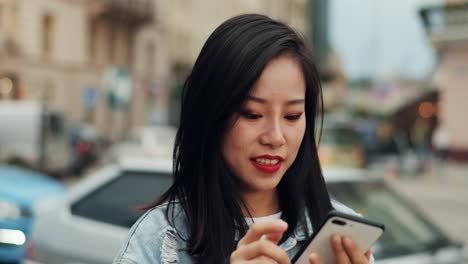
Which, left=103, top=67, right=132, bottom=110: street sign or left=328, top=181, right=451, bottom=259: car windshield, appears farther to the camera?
left=103, top=67, right=132, bottom=110: street sign

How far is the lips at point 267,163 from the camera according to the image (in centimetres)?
154

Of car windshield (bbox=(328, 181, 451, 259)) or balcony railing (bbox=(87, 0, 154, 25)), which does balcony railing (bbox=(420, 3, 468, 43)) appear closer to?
balcony railing (bbox=(87, 0, 154, 25))

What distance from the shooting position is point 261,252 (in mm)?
1288

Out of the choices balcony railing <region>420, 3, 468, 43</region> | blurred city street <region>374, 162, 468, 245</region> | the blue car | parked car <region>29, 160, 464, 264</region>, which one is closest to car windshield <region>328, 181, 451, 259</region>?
parked car <region>29, 160, 464, 264</region>

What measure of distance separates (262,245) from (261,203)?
37 centimetres

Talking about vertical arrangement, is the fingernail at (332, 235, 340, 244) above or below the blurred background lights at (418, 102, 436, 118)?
above

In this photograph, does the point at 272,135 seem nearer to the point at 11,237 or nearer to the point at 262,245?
the point at 262,245

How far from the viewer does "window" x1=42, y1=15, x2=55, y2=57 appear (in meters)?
29.9

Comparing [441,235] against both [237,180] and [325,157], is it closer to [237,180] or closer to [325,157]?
[237,180]

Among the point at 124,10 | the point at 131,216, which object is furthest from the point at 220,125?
the point at 124,10

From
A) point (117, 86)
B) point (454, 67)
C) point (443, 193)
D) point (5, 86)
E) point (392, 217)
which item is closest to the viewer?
point (392, 217)

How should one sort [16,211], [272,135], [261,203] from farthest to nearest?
[16,211], [261,203], [272,135]

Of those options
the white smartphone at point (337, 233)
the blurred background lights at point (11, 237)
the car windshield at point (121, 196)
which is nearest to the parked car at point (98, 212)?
the car windshield at point (121, 196)

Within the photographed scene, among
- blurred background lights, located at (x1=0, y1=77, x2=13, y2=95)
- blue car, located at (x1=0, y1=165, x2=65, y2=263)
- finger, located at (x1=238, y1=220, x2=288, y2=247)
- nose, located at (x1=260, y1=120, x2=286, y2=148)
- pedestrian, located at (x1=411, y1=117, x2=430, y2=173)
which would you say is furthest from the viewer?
blurred background lights, located at (x1=0, y1=77, x2=13, y2=95)
